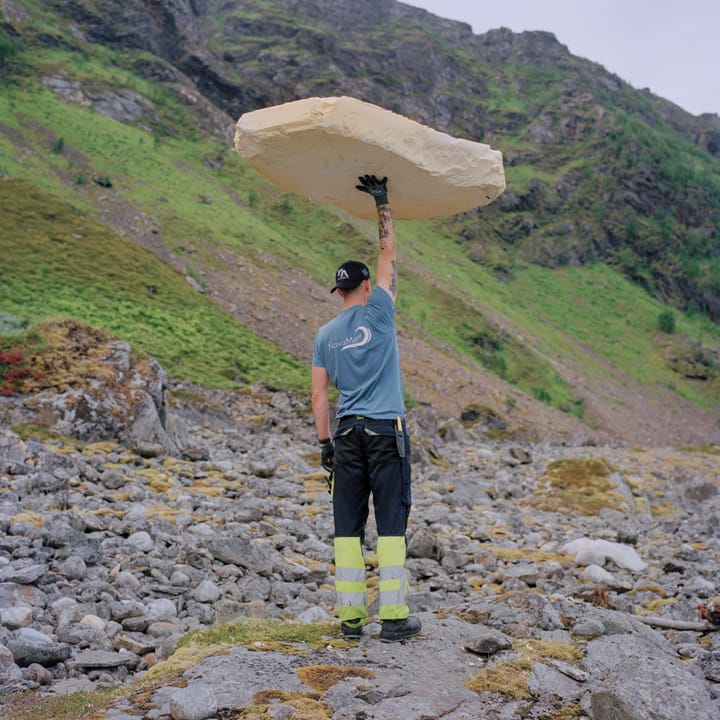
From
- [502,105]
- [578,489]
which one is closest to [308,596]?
[578,489]

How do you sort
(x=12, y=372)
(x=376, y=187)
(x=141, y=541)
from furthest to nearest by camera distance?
(x=12, y=372)
(x=141, y=541)
(x=376, y=187)

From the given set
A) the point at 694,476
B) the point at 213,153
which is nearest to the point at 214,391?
the point at 694,476

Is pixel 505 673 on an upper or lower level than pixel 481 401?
upper

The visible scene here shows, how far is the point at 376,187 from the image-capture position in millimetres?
5816

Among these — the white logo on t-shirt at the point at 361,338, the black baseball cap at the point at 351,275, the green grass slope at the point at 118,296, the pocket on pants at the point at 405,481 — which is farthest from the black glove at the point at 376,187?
the green grass slope at the point at 118,296

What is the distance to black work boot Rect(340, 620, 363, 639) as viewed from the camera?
4701 millimetres

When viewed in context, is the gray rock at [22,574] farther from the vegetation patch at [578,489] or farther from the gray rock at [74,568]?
the vegetation patch at [578,489]

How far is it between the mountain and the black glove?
16.9 metres

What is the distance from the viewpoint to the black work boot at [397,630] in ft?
15.2

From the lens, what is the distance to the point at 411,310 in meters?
47.5

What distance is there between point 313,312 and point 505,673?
32957 mm

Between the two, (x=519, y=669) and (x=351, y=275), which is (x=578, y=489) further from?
(x=519, y=669)

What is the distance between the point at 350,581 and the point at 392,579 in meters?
0.32

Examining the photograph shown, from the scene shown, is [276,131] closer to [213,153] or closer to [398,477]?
[398,477]
